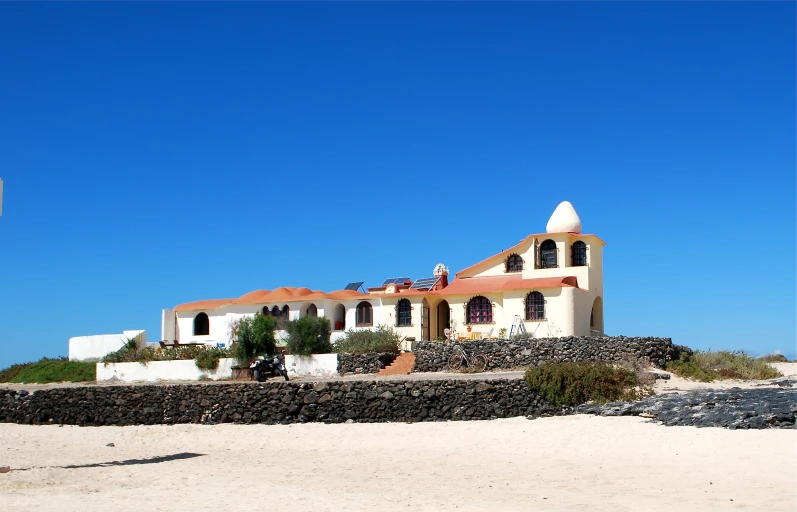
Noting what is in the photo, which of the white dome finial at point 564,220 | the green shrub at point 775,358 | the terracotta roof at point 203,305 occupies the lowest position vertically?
the green shrub at point 775,358

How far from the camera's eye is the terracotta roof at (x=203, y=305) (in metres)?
45.1

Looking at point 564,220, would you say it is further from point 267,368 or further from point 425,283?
point 267,368

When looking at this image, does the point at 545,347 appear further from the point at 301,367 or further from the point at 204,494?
the point at 204,494

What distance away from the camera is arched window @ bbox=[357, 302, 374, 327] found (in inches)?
1598

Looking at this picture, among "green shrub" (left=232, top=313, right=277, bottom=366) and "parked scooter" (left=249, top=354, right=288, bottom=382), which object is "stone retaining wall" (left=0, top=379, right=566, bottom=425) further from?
"green shrub" (left=232, top=313, right=277, bottom=366)

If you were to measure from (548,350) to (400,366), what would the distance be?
20.9 feet

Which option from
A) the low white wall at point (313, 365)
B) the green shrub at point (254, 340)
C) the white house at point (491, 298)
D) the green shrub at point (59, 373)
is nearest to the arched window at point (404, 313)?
the white house at point (491, 298)

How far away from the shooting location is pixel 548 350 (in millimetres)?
31688

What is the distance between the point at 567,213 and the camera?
38.3 m

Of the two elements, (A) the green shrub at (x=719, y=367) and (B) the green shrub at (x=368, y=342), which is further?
(B) the green shrub at (x=368, y=342)

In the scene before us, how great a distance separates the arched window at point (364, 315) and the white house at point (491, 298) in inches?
2.0

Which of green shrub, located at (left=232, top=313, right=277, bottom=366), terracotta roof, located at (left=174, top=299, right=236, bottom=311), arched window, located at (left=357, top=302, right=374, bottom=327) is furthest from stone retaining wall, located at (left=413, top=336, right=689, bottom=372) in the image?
terracotta roof, located at (left=174, top=299, right=236, bottom=311)

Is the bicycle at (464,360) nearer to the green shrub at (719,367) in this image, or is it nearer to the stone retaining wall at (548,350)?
the stone retaining wall at (548,350)

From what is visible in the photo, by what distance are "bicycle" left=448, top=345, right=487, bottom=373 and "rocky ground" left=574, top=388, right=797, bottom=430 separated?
10894 mm
